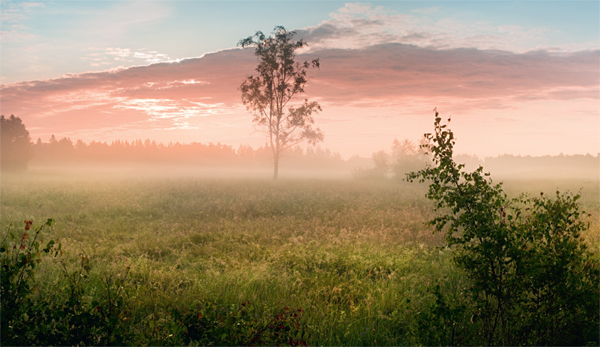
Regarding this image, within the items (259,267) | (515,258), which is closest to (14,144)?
(259,267)

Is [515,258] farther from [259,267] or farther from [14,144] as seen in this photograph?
[14,144]

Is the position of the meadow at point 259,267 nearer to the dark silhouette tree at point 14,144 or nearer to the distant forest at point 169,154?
the dark silhouette tree at point 14,144

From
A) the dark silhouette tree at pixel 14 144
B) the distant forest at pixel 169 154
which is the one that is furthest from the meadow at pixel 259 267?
the distant forest at pixel 169 154

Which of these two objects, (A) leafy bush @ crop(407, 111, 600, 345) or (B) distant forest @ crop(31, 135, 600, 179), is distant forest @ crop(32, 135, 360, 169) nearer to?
(B) distant forest @ crop(31, 135, 600, 179)

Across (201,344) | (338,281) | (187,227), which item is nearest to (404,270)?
(338,281)

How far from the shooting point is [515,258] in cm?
469

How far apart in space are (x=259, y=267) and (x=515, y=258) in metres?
5.69

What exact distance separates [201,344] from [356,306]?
3162 mm

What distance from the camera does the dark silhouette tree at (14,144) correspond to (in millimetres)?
55969

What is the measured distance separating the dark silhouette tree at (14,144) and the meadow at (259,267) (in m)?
46.9

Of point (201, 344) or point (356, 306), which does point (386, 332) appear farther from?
point (201, 344)

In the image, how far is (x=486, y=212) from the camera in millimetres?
4664

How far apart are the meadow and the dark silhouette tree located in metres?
46.9

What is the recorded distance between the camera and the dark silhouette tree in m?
56.0
